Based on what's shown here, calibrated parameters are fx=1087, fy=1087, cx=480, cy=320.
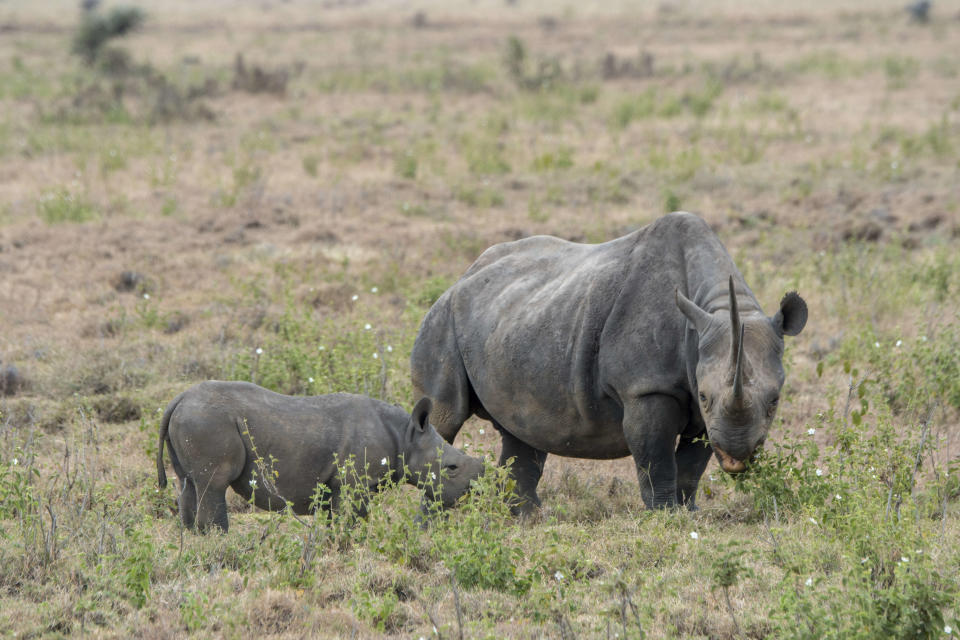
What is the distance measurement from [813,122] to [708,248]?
1459 cm

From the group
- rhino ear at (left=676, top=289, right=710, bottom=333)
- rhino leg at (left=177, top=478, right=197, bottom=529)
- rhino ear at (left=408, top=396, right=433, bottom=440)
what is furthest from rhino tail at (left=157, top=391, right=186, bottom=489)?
rhino ear at (left=676, top=289, right=710, bottom=333)

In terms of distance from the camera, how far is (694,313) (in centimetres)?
552

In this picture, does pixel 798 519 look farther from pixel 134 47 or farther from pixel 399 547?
pixel 134 47

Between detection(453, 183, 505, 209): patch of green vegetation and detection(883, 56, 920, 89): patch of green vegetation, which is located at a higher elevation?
detection(883, 56, 920, 89): patch of green vegetation

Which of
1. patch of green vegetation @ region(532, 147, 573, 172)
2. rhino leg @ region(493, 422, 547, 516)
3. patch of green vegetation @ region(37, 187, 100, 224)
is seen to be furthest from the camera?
patch of green vegetation @ region(532, 147, 573, 172)

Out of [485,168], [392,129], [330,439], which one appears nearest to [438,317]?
[330,439]

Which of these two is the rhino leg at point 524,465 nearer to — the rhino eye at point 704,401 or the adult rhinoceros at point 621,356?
the adult rhinoceros at point 621,356

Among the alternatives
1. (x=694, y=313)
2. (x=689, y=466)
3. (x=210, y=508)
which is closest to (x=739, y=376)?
(x=694, y=313)

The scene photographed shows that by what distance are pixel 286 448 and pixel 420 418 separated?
806mm

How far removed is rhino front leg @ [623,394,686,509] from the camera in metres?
5.88

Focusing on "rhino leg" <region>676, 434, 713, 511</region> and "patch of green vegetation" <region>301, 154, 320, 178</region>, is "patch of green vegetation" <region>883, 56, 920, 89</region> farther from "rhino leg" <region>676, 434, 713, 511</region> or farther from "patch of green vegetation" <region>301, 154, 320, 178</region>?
"rhino leg" <region>676, 434, 713, 511</region>

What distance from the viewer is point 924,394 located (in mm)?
8070

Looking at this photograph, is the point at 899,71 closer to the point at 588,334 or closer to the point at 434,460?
the point at 588,334

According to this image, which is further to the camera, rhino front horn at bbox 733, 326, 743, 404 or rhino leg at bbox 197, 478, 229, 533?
rhino leg at bbox 197, 478, 229, 533
